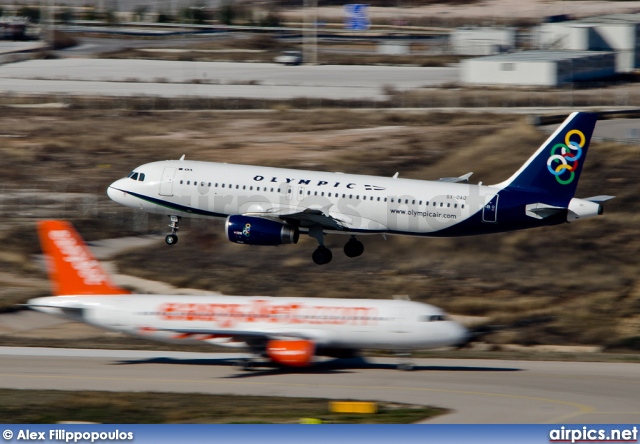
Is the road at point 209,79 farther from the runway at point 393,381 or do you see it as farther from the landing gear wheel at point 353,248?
the runway at point 393,381

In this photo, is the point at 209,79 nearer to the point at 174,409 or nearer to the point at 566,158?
the point at 566,158

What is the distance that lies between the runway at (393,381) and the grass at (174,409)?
5.05ft

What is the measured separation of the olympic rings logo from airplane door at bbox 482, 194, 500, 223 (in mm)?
4018

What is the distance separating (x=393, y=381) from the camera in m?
51.6

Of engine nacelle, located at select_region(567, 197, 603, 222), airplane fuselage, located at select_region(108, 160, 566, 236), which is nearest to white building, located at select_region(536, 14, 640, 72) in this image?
engine nacelle, located at select_region(567, 197, 603, 222)

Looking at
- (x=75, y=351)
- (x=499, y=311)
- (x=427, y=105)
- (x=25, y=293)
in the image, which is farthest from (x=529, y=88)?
(x=75, y=351)

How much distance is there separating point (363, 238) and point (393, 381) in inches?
1226

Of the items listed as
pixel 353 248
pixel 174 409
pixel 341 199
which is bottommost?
pixel 174 409

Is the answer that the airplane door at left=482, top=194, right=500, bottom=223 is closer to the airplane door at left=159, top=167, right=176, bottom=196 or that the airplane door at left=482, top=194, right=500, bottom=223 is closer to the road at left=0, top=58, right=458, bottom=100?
the airplane door at left=159, top=167, right=176, bottom=196

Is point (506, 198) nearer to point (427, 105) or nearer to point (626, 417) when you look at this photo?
point (626, 417)

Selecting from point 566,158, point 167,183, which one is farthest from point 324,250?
point 566,158

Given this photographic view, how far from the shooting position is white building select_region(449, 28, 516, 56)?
172125mm

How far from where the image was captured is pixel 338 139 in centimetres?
11012

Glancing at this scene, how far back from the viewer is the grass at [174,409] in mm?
43312
